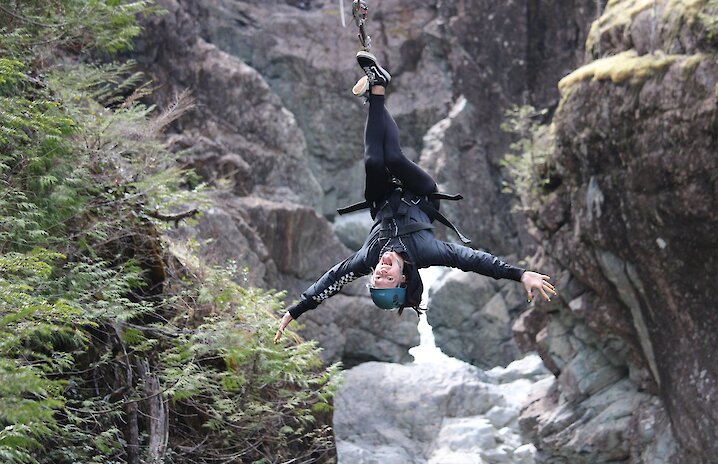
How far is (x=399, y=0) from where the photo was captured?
33156 millimetres

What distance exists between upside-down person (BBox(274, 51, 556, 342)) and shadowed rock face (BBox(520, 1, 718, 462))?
729 cm

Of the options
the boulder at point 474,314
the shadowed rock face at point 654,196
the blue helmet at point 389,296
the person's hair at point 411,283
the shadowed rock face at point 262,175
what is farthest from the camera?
the boulder at point 474,314

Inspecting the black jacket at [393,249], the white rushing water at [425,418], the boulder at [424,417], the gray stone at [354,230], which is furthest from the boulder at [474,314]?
the black jacket at [393,249]

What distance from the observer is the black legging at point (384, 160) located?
6.99 m

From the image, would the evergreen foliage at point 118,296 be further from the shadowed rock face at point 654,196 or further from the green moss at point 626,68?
the green moss at point 626,68

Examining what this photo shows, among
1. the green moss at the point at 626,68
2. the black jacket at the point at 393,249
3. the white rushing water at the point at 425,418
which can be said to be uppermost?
the green moss at the point at 626,68

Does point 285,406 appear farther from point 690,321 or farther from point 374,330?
point 374,330

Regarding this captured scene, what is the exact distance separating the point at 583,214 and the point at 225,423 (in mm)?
8478

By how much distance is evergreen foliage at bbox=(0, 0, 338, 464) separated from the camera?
7.84 meters

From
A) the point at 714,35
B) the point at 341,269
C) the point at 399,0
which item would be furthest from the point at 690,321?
the point at 399,0

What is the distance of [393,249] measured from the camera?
6801 millimetres

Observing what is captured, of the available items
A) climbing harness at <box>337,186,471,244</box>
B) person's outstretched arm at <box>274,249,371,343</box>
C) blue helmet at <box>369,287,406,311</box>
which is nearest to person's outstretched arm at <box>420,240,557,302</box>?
climbing harness at <box>337,186,471,244</box>

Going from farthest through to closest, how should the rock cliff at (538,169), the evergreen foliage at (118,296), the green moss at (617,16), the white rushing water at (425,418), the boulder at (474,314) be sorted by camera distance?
the boulder at (474,314), the white rushing water at (425,418), the green moss at (617,16), the rock cliff at (538,169), the evergreen foliage at (118,296)

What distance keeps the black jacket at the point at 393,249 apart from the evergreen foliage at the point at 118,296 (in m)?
2.02
